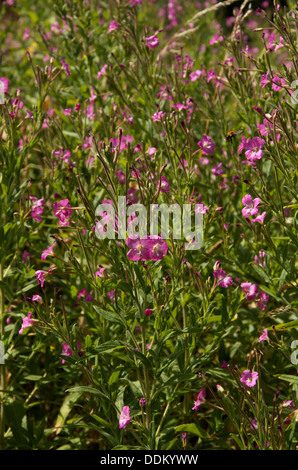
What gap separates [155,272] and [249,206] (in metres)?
0.47

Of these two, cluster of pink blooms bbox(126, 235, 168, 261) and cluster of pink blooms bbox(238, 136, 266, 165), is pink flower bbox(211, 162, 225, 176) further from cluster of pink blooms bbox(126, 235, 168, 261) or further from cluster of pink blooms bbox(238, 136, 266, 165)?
cluster of pink blooms bbox(126, 235, 168, 261)

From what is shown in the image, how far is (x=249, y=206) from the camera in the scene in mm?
2016

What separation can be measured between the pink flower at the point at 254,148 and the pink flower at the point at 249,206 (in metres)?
0.15

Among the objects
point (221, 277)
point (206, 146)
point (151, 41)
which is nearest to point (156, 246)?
point (221, 277)

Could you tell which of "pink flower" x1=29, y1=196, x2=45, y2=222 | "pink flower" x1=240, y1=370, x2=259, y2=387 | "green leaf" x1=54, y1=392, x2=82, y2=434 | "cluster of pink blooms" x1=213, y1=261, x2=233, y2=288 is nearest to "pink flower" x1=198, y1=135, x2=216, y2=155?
"cluster of pink blooms" x1=213, y1=261, x2=233, y2=288

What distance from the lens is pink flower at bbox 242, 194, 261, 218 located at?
6.39 feet

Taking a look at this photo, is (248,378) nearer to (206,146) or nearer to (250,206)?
(250,206)

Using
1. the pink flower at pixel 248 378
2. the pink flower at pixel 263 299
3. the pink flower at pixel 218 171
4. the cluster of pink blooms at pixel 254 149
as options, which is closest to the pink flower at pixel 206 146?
the cluster of pink blooms at pixel 254 149

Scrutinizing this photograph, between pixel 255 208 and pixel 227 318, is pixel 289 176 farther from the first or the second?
pixel 227 318

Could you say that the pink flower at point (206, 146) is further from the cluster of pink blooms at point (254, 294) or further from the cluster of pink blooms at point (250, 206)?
the cluster of pink blooms at point (254, 294)

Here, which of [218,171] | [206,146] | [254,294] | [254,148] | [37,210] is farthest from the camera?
[218,171]

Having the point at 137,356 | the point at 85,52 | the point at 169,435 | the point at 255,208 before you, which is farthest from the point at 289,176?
the point at 85,52

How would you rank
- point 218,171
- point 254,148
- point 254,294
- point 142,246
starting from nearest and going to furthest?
1. point 142,246
2. point 254,148
3. point 254,294
4. point 218,171

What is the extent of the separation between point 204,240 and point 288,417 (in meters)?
0.77
